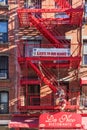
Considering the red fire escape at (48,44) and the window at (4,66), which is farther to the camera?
the window at (4,66)

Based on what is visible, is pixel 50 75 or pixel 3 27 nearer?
pixel 50 75

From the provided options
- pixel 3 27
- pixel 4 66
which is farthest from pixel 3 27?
pixel 4 66

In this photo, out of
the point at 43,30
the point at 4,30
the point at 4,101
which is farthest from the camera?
the point at 4,30

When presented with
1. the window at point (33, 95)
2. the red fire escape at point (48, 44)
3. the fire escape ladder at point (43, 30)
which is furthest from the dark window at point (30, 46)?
the window at point (33, 95)

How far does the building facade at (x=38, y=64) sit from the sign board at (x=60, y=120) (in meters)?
0.33

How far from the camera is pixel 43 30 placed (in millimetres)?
30203

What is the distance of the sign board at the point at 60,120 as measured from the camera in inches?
1142

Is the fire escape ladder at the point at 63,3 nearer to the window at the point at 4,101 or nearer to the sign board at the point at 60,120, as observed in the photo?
the sign board at the point at 60,120

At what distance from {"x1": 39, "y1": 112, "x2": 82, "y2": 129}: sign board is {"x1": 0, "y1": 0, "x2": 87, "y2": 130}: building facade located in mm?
329

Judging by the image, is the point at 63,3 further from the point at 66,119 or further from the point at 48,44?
the point at 66,119

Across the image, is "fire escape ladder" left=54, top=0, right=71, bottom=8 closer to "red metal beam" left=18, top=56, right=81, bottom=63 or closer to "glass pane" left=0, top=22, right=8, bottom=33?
"red metal beam" left=18, top=56, right=81, bottom=63

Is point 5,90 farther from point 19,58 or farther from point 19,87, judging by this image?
point 19,58

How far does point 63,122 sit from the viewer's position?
29.2 m

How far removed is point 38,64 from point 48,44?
1.67m
